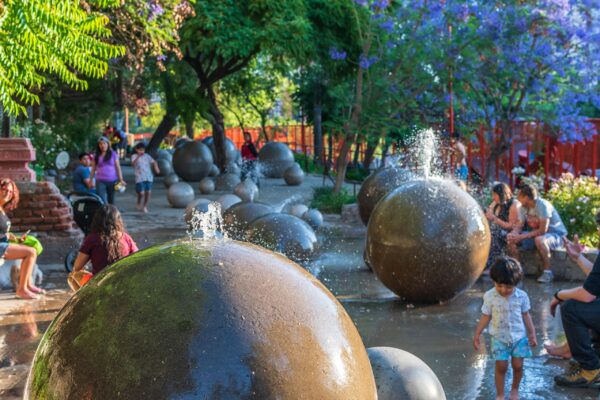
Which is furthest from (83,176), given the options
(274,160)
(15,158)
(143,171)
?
(274,160)

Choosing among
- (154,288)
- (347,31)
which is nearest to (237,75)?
(347,31)

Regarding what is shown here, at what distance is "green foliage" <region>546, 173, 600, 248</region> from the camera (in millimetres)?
11406

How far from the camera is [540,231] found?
10.3 meters

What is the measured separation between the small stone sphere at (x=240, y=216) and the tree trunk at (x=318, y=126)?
64.0 feet

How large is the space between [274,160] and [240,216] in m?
14.7

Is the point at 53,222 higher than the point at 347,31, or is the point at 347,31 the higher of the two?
the point at 347,31

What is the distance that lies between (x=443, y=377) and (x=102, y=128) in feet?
106

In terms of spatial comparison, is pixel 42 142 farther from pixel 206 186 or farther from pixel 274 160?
pixel 274 160

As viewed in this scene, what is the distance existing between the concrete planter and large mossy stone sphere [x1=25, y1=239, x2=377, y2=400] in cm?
922

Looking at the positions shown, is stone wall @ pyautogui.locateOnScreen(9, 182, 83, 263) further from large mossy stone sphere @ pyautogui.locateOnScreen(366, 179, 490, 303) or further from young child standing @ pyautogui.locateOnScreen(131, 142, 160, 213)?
young child standing @ pyautogui.locateOnScreen(131, 142, 160, 213)

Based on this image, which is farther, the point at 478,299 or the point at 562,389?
the point at 478,299

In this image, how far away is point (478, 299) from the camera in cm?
945

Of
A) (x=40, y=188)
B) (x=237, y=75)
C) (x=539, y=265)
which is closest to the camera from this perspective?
(x=539, y=265)

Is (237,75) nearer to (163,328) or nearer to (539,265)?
(539,265)
